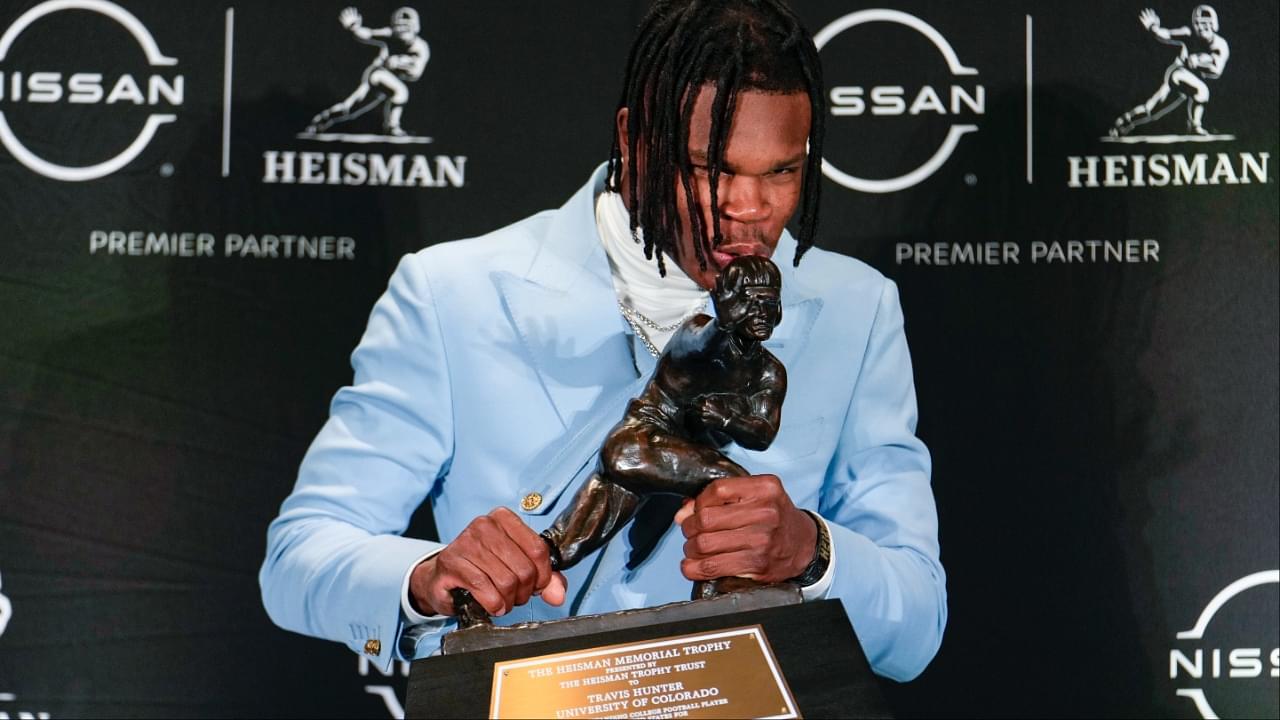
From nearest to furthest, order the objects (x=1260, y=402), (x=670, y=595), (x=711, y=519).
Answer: (x=711, y=519), (x=670, y=595), (x=1260, y=402)

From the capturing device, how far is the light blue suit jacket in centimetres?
179

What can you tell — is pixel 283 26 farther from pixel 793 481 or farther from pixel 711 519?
pixel 711 519

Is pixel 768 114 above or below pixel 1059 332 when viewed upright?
above

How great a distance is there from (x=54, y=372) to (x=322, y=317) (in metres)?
0.45

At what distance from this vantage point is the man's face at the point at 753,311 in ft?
4.47

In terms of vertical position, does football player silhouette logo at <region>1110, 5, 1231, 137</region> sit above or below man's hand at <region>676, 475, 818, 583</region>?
above

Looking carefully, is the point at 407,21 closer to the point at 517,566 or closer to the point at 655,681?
the point at 517,566

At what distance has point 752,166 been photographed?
1602 mm

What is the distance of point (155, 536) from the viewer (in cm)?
228

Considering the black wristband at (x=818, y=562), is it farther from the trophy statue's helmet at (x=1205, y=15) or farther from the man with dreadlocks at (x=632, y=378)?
the trophy statue's helmet at (x=1205, y=15)

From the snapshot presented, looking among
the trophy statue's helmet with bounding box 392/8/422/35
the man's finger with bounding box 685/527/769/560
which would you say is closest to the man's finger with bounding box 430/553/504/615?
the man's finger with bounding box 685/527/769/560

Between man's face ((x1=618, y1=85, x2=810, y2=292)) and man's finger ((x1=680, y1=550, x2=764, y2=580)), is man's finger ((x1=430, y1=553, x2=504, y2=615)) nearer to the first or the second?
man's finger ((x1=680, y1=550, x2=764, y2=580))

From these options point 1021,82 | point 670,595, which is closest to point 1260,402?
point 1021,82

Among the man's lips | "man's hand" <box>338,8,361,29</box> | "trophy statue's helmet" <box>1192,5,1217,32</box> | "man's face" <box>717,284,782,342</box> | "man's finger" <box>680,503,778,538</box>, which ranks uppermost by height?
"man's hand" <box>338,8,361,29</box>
